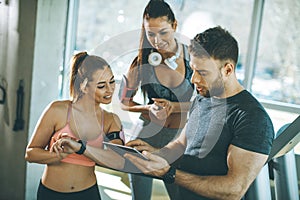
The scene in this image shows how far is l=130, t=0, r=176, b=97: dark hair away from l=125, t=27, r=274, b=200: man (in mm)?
392

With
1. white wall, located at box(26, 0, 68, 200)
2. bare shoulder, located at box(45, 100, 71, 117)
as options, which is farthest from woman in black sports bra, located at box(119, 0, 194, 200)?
white wall, located at box(26, 0, 68, 200)

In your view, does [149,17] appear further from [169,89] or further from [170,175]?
[170,175]

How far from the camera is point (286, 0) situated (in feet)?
9.35

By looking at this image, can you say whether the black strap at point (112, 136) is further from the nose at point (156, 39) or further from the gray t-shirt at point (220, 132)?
the nose at point (156, 39)

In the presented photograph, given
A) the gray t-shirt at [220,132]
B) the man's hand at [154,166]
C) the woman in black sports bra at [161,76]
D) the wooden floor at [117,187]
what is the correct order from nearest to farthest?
the gray t-shirt at [220,132] → the man's hand at [154,166] → the woman in black sports bra at [161,76] → the wooden floor at [117,187]

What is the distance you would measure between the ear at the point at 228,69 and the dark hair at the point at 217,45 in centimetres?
2

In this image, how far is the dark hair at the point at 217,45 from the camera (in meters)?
1.55

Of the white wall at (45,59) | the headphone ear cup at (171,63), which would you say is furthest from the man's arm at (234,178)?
the white wall at (45,59)

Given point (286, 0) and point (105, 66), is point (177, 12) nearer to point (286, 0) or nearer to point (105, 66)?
point (286, 0)

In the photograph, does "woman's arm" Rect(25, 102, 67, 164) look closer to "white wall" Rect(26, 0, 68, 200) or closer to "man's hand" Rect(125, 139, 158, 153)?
"man's hand" Rect(125, 139, 158, 153)

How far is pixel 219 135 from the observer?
A: 5.11ft

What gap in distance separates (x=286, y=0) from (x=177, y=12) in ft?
2.66

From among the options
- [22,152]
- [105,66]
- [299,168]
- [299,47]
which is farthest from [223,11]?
[22,152]

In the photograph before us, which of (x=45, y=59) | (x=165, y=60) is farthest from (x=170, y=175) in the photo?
(x=45, y=59)
